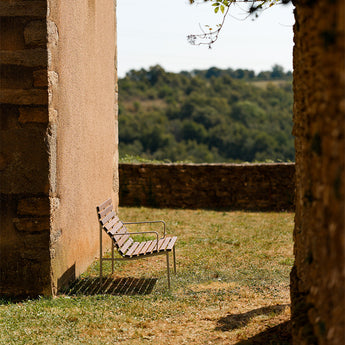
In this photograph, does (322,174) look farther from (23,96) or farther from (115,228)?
(115,228)

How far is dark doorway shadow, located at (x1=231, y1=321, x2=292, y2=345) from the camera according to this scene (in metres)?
3.58

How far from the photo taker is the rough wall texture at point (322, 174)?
6.15 ft

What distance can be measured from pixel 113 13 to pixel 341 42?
6242 mm

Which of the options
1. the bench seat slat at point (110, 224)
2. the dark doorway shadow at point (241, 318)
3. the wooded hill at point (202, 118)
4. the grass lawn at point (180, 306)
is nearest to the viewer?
the grass lawn at point (180, 306)

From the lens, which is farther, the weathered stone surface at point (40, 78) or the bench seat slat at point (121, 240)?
the bench seat slat at point (121, 240)

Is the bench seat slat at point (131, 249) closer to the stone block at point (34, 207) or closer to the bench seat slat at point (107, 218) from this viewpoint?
the bench seat slat at point (107, 218)

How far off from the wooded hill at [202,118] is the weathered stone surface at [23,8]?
78.4ft

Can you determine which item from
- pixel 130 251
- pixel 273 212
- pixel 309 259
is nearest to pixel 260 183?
pixel 273 212

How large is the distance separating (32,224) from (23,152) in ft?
2.35

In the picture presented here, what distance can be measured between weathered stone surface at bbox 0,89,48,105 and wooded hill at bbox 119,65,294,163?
23.8 m

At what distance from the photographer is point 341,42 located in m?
1.83

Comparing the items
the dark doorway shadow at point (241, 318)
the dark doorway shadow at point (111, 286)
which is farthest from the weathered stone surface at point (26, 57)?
the dark doorway shadow at point (241, 318)

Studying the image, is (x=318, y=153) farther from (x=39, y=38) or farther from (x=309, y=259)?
(x=39, y=38)

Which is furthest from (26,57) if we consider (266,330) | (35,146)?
(266,330)
